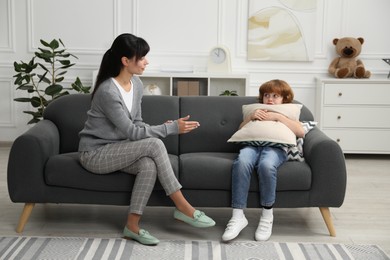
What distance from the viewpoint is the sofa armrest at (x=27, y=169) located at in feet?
11.3

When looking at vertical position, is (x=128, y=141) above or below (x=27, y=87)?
below

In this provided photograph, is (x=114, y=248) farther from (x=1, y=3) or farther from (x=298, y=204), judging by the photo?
(x=1, y=3)

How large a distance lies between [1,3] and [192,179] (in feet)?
11.2

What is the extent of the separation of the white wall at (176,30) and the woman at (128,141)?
8.13ft

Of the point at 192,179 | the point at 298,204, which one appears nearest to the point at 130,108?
the point at 192,179

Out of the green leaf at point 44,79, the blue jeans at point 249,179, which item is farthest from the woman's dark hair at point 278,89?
the green leaf at point 44,79

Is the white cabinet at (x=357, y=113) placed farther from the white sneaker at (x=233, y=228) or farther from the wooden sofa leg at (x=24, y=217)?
the wooden sofa leg at (x=24, y=217)

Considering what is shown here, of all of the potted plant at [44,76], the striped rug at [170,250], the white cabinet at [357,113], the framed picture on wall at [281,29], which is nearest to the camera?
the striped rug at [170,250]

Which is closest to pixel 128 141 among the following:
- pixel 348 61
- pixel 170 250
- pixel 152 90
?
pixel 170 250

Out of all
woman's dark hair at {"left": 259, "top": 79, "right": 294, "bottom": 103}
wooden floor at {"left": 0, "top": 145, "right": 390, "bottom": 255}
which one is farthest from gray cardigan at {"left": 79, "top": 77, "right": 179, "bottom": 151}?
woman's dark hair at {"left": 259, "top": 79, "right": 294, "bottom": 103}

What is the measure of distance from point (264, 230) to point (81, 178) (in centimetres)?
100

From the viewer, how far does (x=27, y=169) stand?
3439 mm

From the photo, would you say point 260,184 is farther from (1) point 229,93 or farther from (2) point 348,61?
(2) point 348,61

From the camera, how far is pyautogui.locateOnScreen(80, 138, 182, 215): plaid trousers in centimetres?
334
